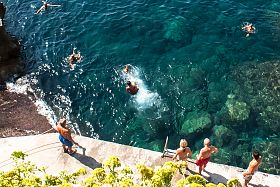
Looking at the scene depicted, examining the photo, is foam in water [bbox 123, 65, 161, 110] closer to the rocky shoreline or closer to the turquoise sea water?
the turquoise sea water

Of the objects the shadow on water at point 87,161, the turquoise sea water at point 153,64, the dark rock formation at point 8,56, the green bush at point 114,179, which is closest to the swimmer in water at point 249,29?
the turquoise sea water at point 153,64

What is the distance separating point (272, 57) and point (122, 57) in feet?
37.5

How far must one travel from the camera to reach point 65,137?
17.7m

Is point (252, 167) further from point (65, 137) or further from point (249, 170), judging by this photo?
point (65, 137)

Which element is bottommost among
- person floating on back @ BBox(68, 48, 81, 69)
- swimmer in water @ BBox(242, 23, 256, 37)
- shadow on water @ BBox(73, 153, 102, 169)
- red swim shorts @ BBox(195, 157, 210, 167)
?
shadow on water @ BBox(73, 153, 102, 169)

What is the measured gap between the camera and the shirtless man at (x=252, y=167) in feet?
52.2

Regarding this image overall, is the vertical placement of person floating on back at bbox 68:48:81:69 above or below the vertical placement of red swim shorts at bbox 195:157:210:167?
above

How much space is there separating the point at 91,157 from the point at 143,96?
8.12 m

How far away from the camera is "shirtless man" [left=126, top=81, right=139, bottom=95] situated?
25.1m

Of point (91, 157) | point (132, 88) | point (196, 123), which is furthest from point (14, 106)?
point (196, 123)

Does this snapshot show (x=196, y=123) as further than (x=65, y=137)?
Yes

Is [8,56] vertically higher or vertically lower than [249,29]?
lower

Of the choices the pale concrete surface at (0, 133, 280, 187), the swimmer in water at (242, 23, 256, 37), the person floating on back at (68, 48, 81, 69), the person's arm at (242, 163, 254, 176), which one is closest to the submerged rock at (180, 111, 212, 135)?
the pale concrete surface at (0, 133, 280, 187)

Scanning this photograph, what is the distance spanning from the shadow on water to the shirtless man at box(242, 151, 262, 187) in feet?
23.0
